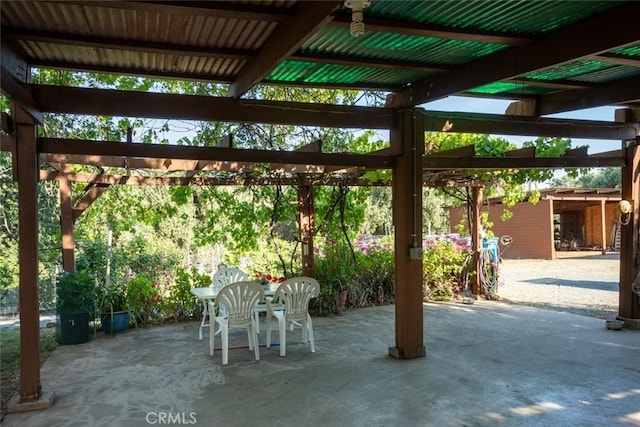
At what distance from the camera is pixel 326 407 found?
327 centimetres

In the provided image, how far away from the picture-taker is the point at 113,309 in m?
6.08

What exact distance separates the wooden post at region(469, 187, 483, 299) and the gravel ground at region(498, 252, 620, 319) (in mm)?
525

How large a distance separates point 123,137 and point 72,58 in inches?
129

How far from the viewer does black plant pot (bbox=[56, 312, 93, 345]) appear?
5.42 m

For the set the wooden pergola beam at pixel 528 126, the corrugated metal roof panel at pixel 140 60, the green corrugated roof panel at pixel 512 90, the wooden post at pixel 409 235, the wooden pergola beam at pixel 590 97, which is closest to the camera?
the corrugated metal roof panel at pixel 140 60

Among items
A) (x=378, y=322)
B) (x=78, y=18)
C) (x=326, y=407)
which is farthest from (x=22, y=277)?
(x=378, y=322)

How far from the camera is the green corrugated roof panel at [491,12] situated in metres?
2.62

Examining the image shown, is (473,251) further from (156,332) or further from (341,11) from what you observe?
(341,11)

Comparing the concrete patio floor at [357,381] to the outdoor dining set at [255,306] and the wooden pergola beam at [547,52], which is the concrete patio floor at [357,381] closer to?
the outdoor dining set at [255,306]

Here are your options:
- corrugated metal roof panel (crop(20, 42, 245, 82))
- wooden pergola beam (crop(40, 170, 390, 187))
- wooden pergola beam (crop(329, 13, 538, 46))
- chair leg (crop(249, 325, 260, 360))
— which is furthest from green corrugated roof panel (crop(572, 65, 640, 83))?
chair leg (crop(249, 325, 260, 360))

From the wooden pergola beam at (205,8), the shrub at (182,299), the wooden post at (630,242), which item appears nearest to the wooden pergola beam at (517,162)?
the wooden post at (630,242)

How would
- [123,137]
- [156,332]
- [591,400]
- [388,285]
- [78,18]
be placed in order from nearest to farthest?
[78,18]
[591,400]
[156,332]
[123,137]
[388,285]

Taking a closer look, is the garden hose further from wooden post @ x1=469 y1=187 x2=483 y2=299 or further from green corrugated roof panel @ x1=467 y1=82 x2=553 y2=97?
green corrugated roof panel @ x1=467 y1=82 x2=553 y2=97

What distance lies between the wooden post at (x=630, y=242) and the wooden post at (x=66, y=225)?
7382mm
